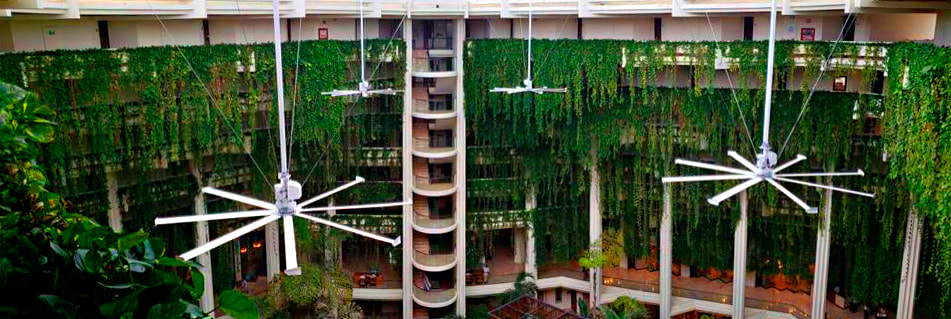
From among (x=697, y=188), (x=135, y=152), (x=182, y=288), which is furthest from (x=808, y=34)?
(x=182, y=288)

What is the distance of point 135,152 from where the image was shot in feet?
68.0

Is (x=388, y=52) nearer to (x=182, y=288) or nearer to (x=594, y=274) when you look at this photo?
(x=594, y=274)

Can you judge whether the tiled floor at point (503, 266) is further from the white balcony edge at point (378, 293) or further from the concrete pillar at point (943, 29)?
the concrete pillar at point (943, 29)

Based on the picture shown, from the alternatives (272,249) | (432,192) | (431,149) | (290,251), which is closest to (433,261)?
(432,192)

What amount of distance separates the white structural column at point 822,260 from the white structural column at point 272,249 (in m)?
15.4

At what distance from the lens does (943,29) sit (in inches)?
730

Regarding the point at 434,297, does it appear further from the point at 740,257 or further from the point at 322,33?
the point at 740,257

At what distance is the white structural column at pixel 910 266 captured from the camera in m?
21.3

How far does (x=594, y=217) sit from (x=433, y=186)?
5101 mm

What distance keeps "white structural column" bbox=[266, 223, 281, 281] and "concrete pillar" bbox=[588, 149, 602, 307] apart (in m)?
9.51

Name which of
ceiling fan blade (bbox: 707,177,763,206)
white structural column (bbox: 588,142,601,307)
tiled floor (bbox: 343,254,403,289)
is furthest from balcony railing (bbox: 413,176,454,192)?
ceiling fan blade (bbox: 707,177,763,206)

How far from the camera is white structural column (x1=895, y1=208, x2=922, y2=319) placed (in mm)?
21266

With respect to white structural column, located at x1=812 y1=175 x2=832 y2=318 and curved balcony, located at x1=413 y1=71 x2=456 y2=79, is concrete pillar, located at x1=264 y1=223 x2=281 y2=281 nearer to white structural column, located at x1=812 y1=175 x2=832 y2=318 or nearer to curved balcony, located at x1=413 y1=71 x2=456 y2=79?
curved balcony, located at x1=413 y1=71 x2=456 y2=79

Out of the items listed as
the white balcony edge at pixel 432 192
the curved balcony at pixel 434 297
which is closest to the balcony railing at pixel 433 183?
the white balcony edge at pixel 432 192
